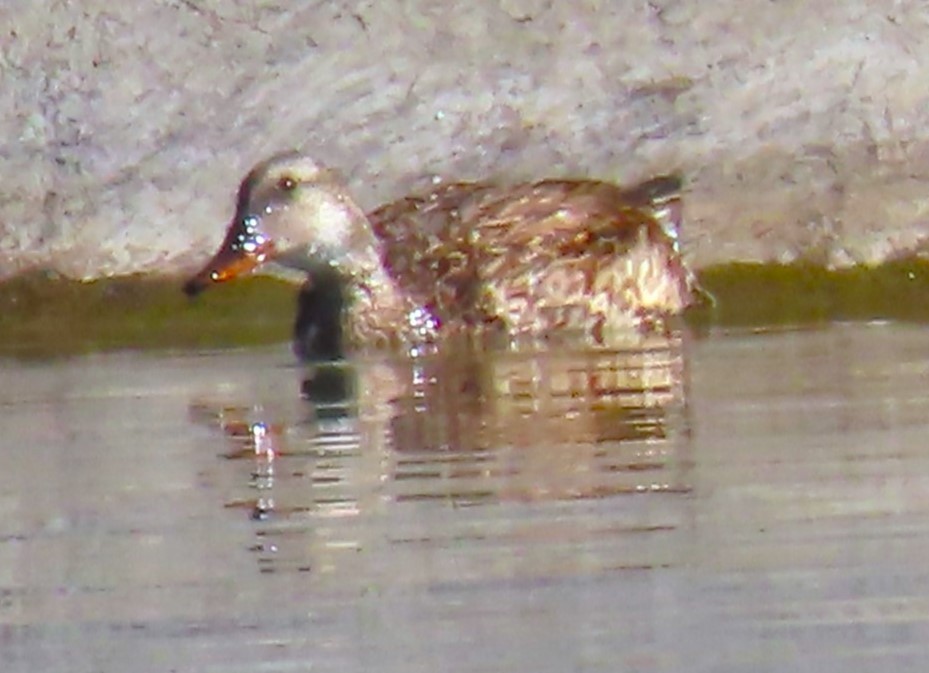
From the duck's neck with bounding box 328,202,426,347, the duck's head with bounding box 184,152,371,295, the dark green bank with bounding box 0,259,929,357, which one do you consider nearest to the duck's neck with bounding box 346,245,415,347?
the duck's neck with bounding box 328,202,426,347

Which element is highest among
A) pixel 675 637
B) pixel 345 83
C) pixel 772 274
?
pixel 345 83

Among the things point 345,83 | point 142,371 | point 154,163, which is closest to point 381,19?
point 345,83

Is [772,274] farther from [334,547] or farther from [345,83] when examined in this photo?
[334,547]

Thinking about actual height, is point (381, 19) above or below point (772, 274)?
above

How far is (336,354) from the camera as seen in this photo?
10.1 meters

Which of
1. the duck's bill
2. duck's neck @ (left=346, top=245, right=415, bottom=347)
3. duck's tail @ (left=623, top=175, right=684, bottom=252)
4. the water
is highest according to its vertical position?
duck's tail @ (left=623, top=175, right=684, bottom=252)

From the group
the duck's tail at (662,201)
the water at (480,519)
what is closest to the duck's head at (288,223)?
the duck's tail at (662,201)

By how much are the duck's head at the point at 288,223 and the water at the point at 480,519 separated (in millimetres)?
1383

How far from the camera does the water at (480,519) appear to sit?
16.7ft

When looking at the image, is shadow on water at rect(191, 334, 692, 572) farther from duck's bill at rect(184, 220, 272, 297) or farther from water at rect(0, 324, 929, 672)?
duck's bill at rect(184, 220, 272, 297)

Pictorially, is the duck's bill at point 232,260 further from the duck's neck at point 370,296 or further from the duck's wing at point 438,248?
the duck's wing at point 438,248

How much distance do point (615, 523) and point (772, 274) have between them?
516 centimetres

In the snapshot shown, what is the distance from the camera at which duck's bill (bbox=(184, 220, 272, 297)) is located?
33.8ft

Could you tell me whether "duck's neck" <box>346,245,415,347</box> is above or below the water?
above
